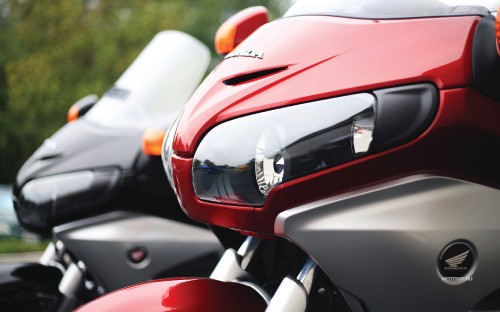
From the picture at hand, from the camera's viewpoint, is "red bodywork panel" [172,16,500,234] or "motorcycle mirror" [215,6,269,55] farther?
"motorcycle mirror" [215,6,269,55]

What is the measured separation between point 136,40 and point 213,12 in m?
9.81

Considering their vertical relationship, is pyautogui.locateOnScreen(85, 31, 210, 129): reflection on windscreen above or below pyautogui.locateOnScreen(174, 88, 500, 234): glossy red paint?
below

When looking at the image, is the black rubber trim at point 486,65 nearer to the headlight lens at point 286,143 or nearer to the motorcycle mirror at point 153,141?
the headlight lens at point 286,143

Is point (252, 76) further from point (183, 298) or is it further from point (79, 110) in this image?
point (79, 110)

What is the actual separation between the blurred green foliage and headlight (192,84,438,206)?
20420 mm

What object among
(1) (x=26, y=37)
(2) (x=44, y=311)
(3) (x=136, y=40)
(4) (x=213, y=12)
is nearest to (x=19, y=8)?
(1) (x=26, y=37)

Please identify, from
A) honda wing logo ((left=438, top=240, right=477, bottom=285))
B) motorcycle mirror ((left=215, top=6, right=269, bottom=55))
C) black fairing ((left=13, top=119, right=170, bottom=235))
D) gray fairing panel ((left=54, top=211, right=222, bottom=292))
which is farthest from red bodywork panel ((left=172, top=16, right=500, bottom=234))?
black fairing ((left=13, top=119, right=170, bottom=235))

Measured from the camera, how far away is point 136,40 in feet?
76.5

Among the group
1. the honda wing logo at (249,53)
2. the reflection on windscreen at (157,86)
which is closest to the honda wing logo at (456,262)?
the honda wing logo at (249,53)

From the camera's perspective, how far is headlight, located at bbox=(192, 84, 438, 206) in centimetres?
149

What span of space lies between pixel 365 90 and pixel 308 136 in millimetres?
129

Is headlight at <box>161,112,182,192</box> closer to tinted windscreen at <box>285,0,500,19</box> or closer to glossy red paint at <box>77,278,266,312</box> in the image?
glossy red paint at <box>77,278,266,312</box>

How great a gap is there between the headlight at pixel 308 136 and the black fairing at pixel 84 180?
1621 millimetres

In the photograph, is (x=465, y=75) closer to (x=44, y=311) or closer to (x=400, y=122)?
(x=400, y=122)
